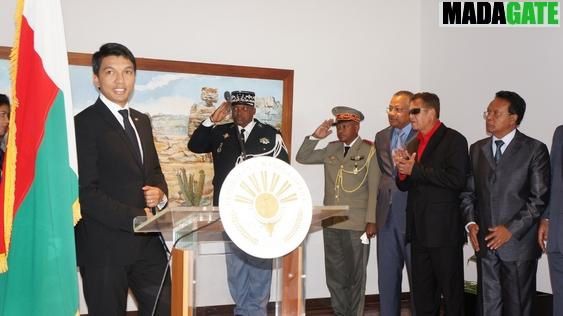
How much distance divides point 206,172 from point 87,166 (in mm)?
2733

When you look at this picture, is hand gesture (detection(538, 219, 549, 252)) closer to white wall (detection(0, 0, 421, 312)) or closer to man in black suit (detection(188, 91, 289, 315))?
man in black suit (detection(188, 91, 289, 315))

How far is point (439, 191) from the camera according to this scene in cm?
469

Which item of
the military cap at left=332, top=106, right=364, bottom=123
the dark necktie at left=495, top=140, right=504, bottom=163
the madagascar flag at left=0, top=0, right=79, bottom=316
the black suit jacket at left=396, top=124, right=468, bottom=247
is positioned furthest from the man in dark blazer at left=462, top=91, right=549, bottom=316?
the madagascar flag at left=0, top=0, right=79, bottom=316

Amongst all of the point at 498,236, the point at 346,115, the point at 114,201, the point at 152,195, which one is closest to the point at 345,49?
the point at 346,115

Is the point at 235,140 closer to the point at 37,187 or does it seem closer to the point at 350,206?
the point at 350,206

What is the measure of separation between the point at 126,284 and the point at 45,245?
0.41 m

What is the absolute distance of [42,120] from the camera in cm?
290

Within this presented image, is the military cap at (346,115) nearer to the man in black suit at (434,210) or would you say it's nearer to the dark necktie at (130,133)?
the man in black suit at (434,210)

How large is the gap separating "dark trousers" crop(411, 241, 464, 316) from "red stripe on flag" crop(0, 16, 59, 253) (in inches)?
106

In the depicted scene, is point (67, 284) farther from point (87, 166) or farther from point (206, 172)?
A: point (206, 172)

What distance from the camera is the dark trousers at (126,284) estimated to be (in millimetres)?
3006

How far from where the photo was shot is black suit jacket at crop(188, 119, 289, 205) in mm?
5222

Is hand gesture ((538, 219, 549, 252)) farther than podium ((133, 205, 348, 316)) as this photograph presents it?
Yes

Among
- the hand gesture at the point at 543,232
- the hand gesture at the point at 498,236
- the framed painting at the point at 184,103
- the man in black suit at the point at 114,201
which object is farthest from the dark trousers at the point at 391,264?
the man in black suit at the point at 114,201
